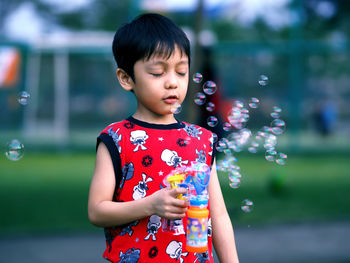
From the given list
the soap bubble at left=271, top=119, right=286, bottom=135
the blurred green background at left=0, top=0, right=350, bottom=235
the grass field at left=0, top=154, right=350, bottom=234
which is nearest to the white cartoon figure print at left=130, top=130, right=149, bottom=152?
the soap bubble at left=271, top=119, right=286, bottom=135

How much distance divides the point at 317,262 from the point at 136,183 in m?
3.17

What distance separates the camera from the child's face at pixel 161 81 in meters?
1.67

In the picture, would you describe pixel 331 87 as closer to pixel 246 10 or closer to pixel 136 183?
pixel 246 10

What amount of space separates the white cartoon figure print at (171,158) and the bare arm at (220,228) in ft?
0.67

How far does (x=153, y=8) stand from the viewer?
12.2 metres

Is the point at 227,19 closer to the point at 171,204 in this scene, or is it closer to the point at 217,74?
the point at 217,74

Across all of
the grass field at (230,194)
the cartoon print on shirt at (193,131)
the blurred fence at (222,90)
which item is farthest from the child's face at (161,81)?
the blurred fence at (222,90)

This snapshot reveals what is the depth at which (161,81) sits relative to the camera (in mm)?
1668

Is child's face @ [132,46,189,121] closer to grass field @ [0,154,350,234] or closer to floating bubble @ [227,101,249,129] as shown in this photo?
floating bubble @ [227,101,249,129]

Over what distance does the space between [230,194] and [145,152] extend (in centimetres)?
594

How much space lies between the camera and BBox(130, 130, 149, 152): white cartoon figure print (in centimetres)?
167

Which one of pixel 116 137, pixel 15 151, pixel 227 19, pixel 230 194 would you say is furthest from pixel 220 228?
pixel 227 19

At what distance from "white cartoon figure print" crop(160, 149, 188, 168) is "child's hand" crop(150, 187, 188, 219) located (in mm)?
190

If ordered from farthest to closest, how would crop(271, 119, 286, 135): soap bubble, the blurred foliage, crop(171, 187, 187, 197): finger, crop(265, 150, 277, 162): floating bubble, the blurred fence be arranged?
the blurred fence → the blurred foliage → crop(271, 119, 286, 135): soap bubble → crop(265, 150, 277, 162): floating bubble → crop(171, 187, 187, 197): finger
